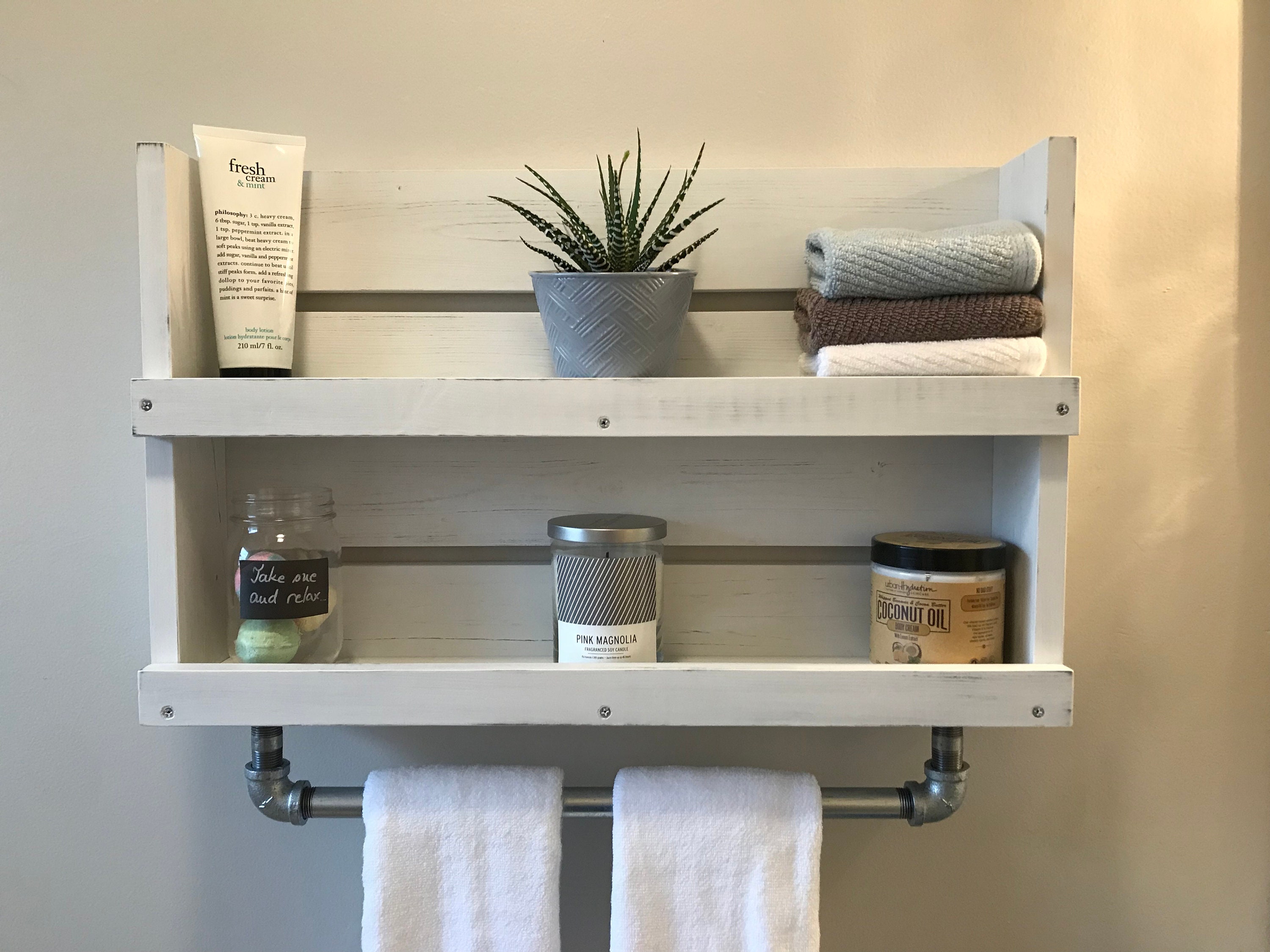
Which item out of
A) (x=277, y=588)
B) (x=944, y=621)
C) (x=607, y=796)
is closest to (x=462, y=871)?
(x=607, y=796)

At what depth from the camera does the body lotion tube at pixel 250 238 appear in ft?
1.88

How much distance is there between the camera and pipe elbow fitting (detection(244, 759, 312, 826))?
0.60m

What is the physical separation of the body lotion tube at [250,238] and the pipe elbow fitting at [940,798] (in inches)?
19.9

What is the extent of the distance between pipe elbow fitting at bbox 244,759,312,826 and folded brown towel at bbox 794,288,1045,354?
1.50 ft

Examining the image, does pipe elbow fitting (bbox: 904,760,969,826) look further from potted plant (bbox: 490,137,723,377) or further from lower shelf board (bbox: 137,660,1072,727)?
potted plant (bbox: 490,137,723,377)

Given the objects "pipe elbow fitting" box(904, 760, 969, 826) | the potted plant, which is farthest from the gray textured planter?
"pipe elbow fitting" box(904, 760, 969, 826)

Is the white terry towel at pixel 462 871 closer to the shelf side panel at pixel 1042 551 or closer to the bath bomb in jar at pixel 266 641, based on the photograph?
the bath bomb in jar at pixel 266 641

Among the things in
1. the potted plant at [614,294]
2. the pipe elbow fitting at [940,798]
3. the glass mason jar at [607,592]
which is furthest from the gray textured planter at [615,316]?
the pipe elbow fitting at [940,798]

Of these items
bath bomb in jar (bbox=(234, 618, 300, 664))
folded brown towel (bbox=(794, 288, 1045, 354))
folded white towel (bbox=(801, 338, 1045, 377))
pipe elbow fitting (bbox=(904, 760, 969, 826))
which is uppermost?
folded brown towel (bbox=(794, 288, 1045, 354))

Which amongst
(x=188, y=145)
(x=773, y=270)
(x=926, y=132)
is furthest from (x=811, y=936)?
(x=188, y=145)

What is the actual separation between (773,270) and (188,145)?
0.43m

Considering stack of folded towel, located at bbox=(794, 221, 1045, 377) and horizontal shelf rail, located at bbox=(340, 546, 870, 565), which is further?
horizontal shelf rail, located at bbox=(340, 546, 870, 565)

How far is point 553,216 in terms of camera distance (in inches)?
24.9

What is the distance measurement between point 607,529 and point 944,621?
216 millimetres
